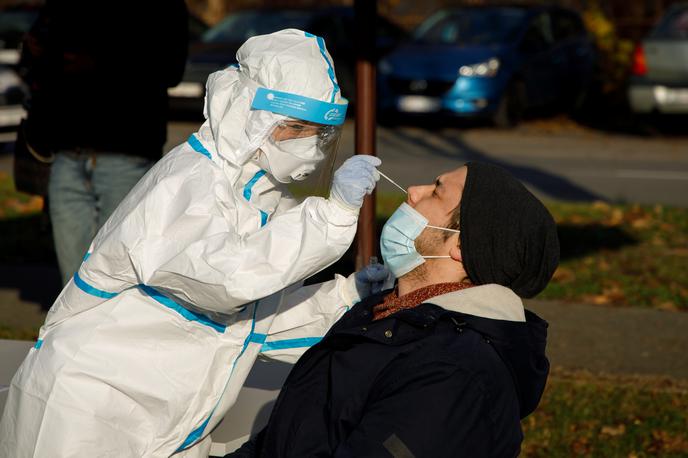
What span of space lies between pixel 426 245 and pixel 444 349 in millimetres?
453

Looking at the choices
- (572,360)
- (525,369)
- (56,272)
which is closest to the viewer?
(525,369)

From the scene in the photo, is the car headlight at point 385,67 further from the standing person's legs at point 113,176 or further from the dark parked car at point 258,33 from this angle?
the standing person's legs at point 113,176

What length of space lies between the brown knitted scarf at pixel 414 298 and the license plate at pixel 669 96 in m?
11.7

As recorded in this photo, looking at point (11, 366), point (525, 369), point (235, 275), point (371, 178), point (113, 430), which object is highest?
point (371, 178)

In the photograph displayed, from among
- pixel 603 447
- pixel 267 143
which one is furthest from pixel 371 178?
pixel 603 447

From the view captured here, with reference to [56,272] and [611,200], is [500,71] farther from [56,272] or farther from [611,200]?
[56,272]

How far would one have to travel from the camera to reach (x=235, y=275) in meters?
2.66

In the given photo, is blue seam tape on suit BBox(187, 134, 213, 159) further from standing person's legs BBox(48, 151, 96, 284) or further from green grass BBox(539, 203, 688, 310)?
green grass BBox(539, 203, 688, 310)

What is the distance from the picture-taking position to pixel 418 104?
48.2 feet

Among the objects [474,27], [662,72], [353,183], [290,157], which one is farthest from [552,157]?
[353,183]

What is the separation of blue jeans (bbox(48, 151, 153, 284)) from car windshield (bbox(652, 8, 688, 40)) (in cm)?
1062

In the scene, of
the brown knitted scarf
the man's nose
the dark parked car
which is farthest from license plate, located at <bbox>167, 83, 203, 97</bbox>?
the brown knitted scarf

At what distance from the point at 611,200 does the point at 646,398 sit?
510 cm

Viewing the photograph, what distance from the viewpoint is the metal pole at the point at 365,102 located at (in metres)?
5.01
